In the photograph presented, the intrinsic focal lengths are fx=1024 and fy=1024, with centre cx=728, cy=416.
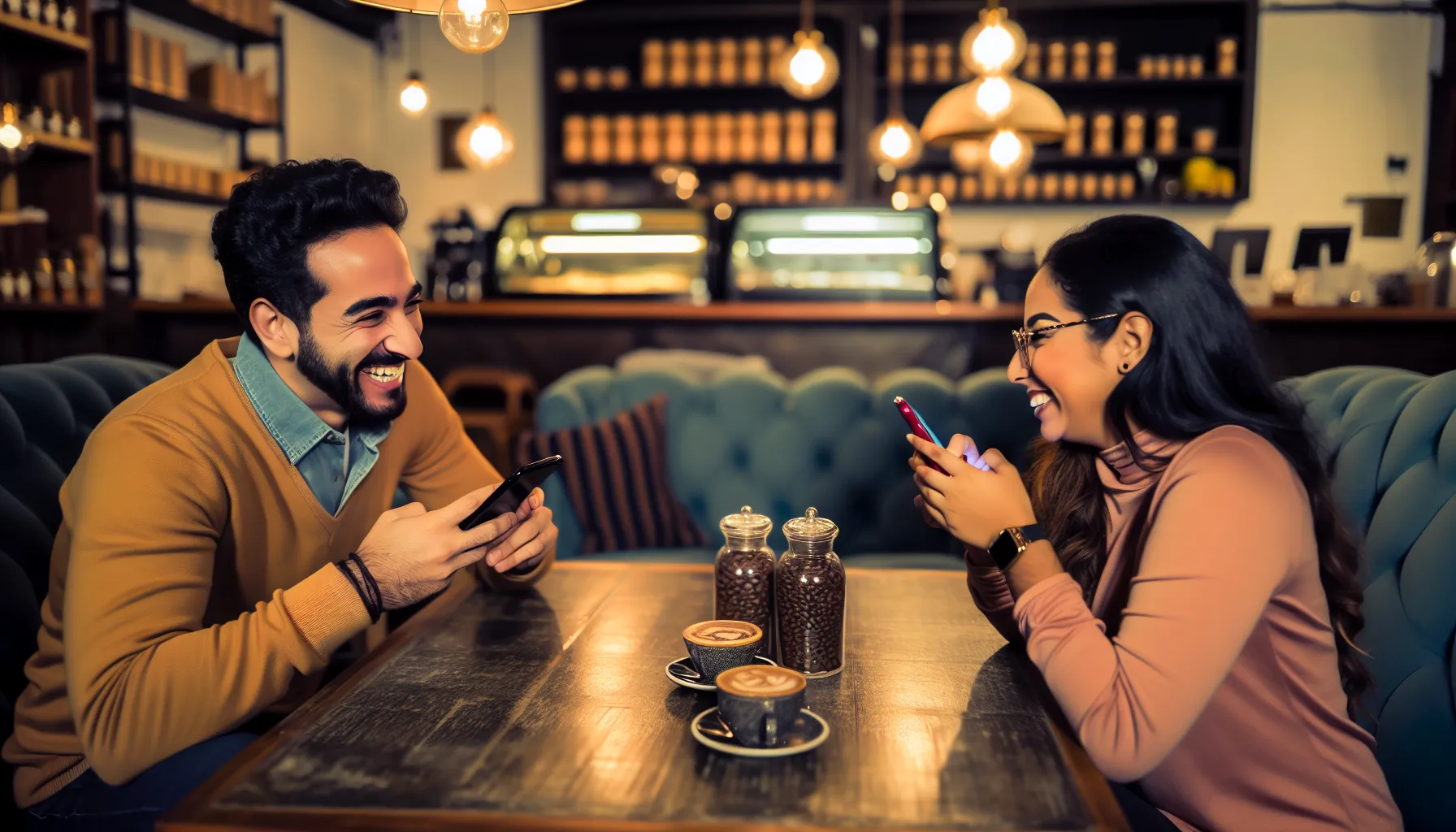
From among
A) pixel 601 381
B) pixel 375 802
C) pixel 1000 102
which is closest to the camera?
pixel 375 802

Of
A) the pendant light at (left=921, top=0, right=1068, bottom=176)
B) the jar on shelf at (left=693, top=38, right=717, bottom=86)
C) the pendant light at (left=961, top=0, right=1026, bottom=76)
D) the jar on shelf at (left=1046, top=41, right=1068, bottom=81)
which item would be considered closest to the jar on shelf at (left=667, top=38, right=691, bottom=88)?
the jar on shelf at (left=693, top=38, right=717, bottom=86)

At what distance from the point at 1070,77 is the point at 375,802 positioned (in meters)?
6.97

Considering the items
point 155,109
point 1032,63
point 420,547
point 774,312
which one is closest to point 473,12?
point 420,547

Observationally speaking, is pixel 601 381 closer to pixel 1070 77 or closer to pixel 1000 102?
pixel 1000 102

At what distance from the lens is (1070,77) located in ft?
22.5

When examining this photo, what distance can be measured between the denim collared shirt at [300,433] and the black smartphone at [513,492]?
0.90 feet

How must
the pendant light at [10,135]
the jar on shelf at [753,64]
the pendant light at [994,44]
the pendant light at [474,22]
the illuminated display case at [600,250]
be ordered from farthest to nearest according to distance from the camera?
the jar on shelf at [753,64] < the illuminated display case at [600,250] < the pendant light at [994,44] < the pendant light at [10,135] < the pendant light at [474,22]

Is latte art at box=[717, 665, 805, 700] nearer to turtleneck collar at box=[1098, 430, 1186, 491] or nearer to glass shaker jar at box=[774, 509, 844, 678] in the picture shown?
glass shaker jar at box=[774, 509, 844, 678]

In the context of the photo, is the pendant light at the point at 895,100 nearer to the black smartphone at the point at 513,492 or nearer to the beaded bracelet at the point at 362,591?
the black smartphone at the point at 513,492

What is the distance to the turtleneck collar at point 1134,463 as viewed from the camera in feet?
A: 4.31

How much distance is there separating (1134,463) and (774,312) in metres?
2.77

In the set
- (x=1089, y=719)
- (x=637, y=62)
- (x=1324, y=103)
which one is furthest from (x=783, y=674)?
(x=1324, y=103)

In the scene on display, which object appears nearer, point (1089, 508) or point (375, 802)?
point (375, 802)

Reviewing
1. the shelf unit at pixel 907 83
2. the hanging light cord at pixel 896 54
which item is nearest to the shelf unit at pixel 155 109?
the shelf unit at pixel 907 83
